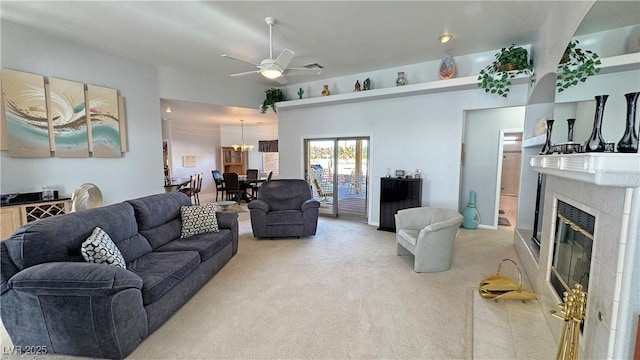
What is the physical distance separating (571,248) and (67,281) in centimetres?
353

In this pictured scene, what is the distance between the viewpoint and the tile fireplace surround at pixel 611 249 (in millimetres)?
1146

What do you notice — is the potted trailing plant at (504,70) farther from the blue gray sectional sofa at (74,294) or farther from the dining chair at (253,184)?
the dining chair at (253,184)

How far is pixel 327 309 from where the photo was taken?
2.45 meters

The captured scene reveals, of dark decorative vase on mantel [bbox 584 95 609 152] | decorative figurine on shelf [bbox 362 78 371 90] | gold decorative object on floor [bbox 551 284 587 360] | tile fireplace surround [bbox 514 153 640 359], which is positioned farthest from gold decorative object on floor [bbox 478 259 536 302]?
decorative figurine on shelf [bbox 362 78 371 90]

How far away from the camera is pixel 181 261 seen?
2496 mm

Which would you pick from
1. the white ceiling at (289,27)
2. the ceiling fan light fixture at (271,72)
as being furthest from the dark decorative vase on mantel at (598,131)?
the ceiling fan light fixture at (271,72)

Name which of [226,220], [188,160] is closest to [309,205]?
[226,220]

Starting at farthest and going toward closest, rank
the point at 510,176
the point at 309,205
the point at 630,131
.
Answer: the point at 510,176 < the point at 309,205 < the point at 630,131

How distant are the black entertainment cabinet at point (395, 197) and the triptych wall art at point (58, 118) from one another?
4804mm

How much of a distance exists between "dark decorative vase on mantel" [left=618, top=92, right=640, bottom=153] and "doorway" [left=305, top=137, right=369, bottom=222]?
170 inches

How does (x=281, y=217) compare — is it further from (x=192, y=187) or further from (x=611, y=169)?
(x=192, y=187)

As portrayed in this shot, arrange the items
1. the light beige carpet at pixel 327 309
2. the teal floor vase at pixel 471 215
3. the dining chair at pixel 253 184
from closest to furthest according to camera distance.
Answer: the light beige carpet at pixel 327 309
the teal floor vase at pixel 471 215
the dining chair at pixel 253 184

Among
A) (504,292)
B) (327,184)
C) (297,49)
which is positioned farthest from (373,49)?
(504,292)

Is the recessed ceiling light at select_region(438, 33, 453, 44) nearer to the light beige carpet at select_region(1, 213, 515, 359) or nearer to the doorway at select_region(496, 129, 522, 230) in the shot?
the light beige carpet at select_region(1, 213, 515, 359)
